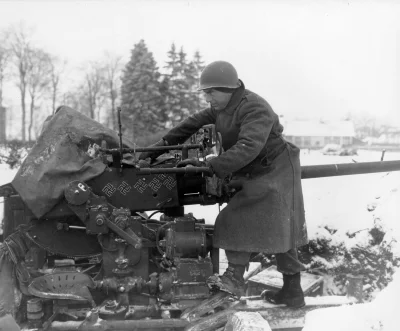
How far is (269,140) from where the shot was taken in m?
4.34

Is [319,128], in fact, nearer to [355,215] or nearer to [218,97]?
[355,215]

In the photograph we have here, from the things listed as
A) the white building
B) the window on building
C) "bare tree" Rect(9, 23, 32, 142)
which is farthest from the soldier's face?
the white building

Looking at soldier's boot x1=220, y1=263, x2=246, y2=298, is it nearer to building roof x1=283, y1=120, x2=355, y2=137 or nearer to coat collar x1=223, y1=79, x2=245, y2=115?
coat collar x1=223, y1=79, x2=245, y2=115

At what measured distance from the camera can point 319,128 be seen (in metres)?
42.4

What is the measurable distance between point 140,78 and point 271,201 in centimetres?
2445

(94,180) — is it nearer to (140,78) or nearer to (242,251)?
(242,251)

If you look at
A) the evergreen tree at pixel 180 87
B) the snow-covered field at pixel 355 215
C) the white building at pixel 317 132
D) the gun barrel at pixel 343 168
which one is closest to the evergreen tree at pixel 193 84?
the evergreen tree at pixel 180 87

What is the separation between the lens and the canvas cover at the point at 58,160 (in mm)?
3951

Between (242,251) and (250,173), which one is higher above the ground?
(250,173)

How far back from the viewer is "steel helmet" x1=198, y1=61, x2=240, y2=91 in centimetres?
411

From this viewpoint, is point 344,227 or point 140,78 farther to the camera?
point 140,78

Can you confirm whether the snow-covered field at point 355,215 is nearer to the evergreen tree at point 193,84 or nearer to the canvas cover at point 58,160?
the canvas cover at point 58,160

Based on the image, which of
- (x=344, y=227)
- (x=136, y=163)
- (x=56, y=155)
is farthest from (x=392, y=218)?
(x=56, y=155)

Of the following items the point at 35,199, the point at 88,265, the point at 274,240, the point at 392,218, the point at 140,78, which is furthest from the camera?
the point at 140,78
